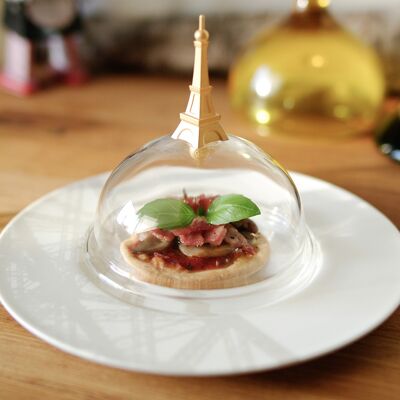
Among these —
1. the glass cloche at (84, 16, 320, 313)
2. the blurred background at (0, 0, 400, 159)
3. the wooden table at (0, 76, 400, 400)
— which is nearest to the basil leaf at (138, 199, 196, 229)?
the glass cloche at (84, 16, 320, 313)

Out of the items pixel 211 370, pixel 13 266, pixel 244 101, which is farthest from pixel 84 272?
pixel 244 101

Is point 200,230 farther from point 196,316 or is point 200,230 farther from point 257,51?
point 257,51

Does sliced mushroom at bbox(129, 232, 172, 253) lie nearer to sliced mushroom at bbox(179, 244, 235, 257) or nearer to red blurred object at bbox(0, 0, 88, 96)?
sliced mushroom at bbox(179, 244, 235, 257)

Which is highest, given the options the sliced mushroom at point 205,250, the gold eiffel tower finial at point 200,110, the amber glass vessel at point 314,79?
the amber glass vessel at point 314,79

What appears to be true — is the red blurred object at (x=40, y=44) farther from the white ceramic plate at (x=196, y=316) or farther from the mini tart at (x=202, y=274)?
the mini tart at (x=202, y=274)

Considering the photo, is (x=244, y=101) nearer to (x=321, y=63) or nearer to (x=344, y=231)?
(x=321, y=63)

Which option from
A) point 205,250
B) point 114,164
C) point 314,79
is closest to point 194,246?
point 205,250

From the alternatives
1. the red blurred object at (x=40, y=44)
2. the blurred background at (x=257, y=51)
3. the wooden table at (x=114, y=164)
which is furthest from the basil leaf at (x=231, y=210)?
the red blurred object at (x=40, y=44)
